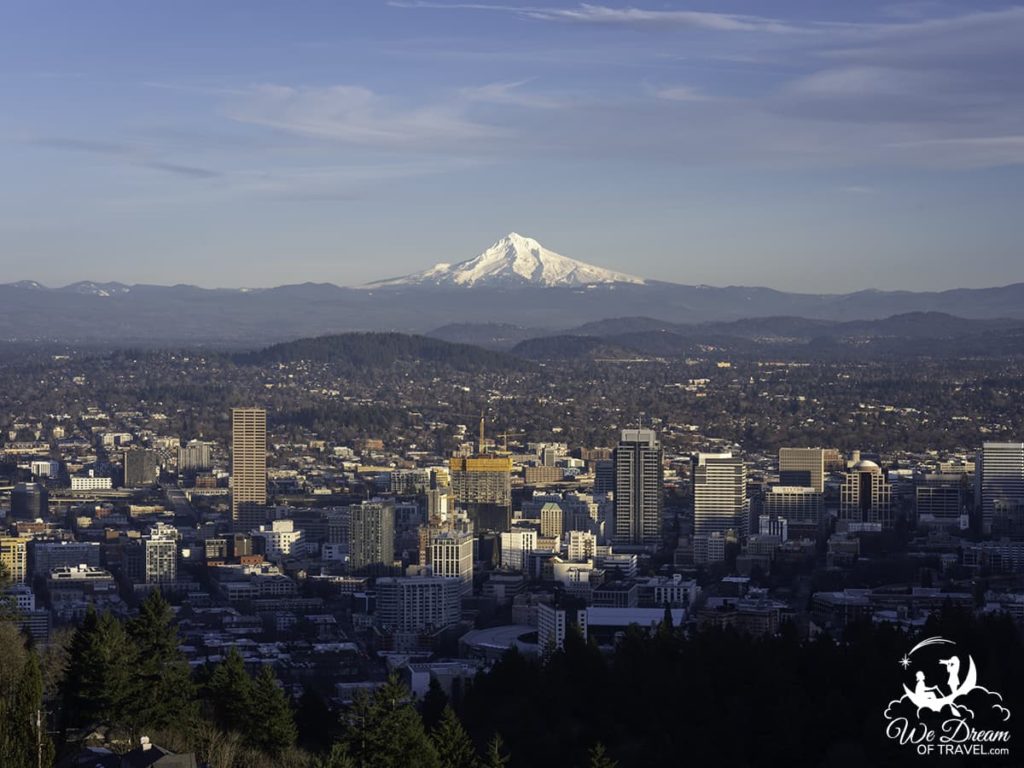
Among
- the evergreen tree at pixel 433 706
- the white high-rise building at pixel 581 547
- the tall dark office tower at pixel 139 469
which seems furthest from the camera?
the tall dark office tower at pixel 139 469

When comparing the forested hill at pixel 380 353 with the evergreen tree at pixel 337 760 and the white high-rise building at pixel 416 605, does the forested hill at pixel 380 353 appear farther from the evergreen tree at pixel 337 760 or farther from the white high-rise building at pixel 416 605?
the evergreen tree at pixel 337 760

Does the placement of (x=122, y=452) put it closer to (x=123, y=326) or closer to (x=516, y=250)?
(x=123, y=326)

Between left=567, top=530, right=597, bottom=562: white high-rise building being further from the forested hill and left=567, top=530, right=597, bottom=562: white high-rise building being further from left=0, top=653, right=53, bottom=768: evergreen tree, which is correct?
the forested hill

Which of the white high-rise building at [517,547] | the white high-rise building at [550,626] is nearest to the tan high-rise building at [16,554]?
the white high-rise building at [517,547]

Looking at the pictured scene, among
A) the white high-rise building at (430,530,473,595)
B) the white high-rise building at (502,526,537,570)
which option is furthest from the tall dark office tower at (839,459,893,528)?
the white high-rise building at (430,530,473,595)

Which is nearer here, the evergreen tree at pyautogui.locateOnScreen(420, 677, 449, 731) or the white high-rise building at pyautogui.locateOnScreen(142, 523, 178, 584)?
the evergreen tree at pyautogui.locateOnScreen(420, 677, 449, 731)
